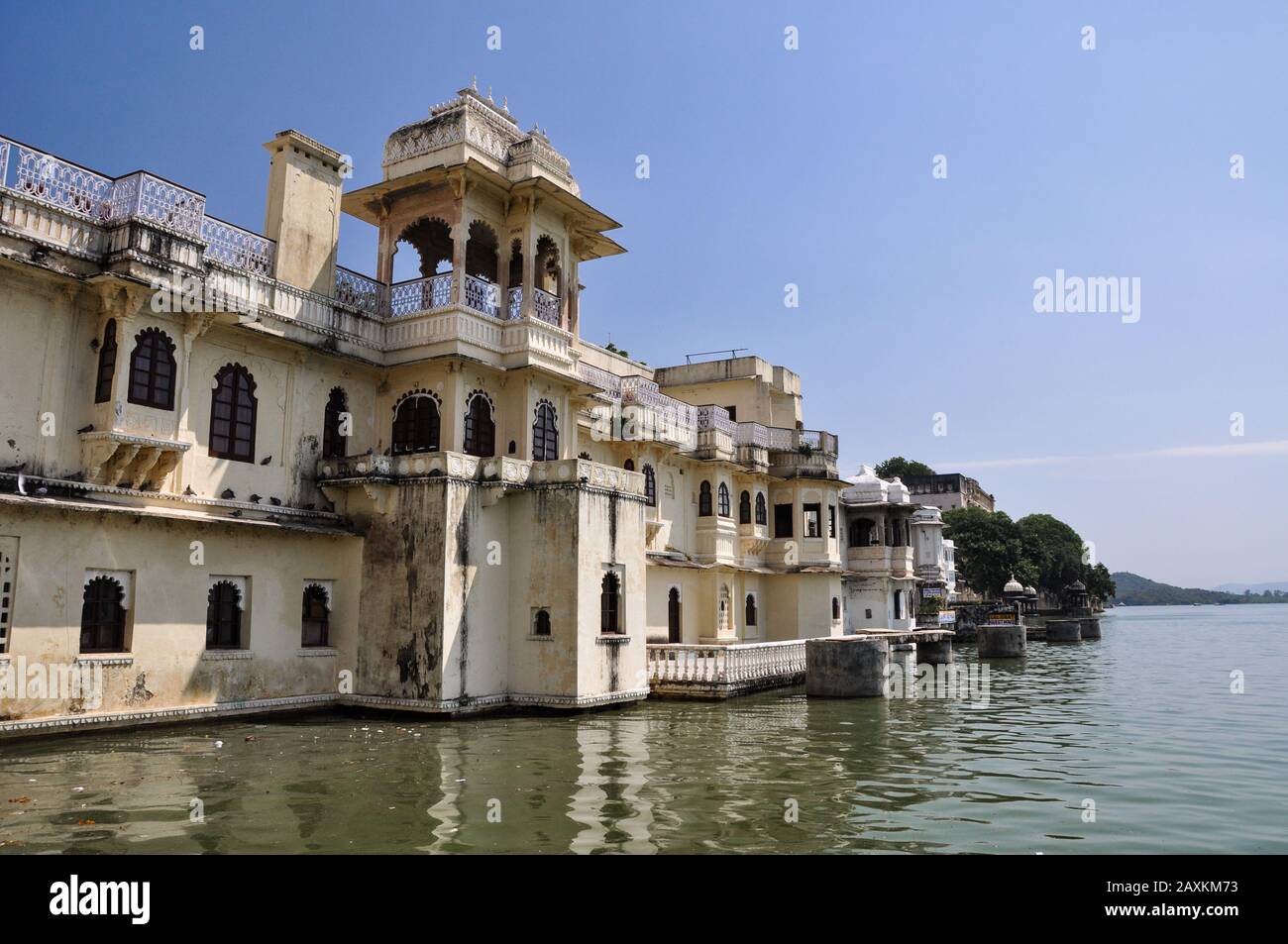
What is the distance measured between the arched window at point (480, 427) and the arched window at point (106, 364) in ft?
22.1

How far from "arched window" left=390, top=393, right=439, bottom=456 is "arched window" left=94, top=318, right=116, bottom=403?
5.96m

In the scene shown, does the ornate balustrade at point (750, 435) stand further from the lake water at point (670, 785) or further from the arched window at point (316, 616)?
the arched window at point (316, 616)

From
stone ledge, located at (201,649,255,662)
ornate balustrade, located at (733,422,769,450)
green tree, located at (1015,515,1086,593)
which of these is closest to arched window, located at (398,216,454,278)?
stone ledge, located at (201,649,255,662)

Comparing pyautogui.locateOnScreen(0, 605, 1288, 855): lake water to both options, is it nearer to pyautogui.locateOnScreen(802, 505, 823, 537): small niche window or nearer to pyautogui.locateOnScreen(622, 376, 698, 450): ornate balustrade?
pyautogui.locateOnScreen(622, 376, 698, 450): ornate balustrade

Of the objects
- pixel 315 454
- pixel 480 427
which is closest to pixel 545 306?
pixel 480 427

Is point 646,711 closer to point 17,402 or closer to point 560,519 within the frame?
point 560,519

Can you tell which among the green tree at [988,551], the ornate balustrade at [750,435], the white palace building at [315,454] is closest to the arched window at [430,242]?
the white palace building at [315,454]

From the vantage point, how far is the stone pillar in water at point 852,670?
21766mm

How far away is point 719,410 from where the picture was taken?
103 feet

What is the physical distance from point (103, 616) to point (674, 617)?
1739cm

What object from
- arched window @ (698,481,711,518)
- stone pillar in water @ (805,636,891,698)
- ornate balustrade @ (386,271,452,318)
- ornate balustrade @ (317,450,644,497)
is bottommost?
stone pillar in water @ (805,636,891,698)

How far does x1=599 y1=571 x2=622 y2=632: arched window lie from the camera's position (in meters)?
19.2

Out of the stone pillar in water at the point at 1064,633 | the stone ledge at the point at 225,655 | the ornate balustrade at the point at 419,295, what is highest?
the ornate balustrade at the point at 419,295
